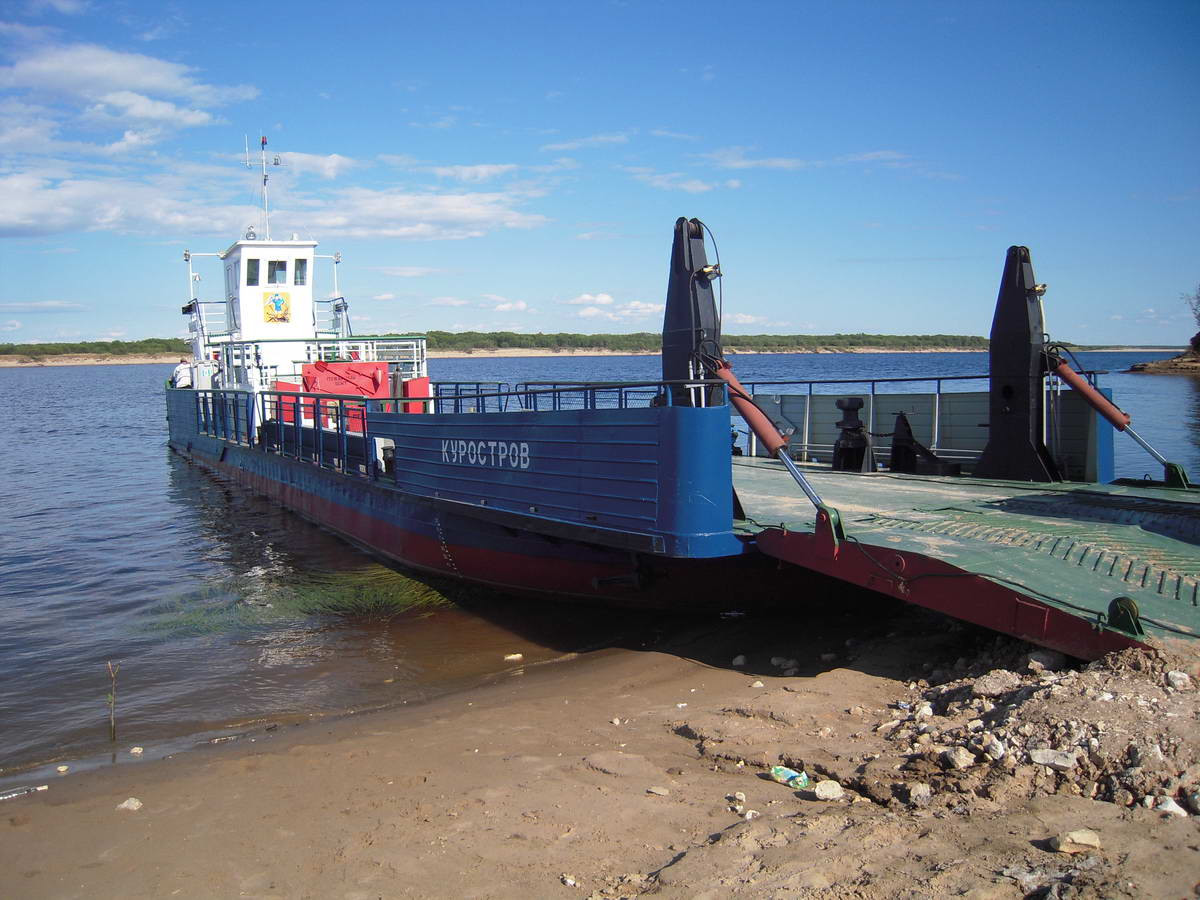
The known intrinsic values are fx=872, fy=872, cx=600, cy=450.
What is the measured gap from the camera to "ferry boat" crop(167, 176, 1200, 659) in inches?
216

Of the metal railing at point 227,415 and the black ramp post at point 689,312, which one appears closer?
the black ramp post at point 689,312

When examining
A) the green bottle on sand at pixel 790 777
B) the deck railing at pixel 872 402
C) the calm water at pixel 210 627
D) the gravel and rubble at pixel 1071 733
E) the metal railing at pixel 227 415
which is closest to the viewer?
the gravel and rubble at pixel 1071 733

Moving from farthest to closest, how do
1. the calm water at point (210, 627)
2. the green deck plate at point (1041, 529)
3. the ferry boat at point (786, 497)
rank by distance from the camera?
the calm water at point (210, 627) → the ferry boat at point (786, 497) → the green deck plate at point (1041, 529)

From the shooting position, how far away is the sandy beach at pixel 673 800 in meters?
3.50

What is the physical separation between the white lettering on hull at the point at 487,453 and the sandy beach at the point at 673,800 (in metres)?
2.53

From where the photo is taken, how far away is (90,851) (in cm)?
461

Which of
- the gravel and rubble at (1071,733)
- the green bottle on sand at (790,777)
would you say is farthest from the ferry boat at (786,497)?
the green bottle on sand at (790,777)

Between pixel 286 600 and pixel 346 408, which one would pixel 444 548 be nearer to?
pixel 286 600

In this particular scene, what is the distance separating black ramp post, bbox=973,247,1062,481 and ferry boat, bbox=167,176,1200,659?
20 millimetres

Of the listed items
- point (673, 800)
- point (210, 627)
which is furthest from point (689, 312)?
point (210, 627)

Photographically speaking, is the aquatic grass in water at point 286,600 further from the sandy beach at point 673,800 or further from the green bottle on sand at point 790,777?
the green bottle on sand at point 790,777

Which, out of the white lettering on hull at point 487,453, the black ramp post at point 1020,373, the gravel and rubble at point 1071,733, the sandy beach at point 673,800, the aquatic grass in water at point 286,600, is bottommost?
the aquatic grass in water at point 286,600

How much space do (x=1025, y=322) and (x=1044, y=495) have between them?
1.94 metres

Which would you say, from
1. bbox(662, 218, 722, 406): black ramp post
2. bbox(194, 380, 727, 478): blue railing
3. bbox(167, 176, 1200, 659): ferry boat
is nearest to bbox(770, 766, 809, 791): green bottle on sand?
bbox(167, 176, 1200, 659): ferry boat
